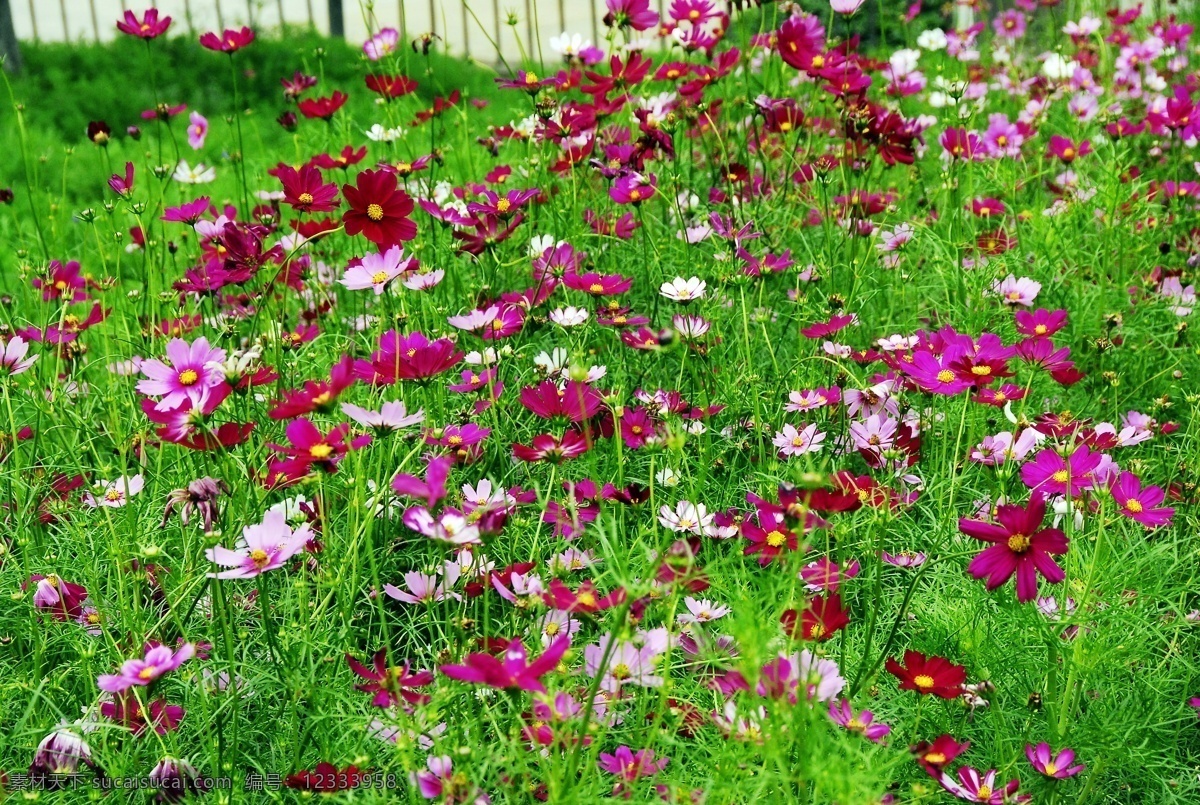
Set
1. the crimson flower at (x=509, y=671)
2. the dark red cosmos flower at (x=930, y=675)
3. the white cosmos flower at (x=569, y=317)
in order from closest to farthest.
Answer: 1. the crimson flower at (x=509, y=671)
2. the dark red cosmos flower at (x=930, y=675)
3. the white cosmos flower at (x=569, y=317)

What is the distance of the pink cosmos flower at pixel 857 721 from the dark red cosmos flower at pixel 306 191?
2.70 feet

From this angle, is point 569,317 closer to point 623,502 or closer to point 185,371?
point 623,502

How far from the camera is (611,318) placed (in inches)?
61.9

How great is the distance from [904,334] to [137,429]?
111 cm

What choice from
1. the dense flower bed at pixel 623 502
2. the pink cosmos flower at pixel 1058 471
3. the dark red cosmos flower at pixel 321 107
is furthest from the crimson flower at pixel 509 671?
the dark red cosmos flower at pixel 321 107

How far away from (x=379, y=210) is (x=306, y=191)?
6.0 inches

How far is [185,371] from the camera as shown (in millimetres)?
1113

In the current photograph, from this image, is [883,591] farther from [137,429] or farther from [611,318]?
[137,429]

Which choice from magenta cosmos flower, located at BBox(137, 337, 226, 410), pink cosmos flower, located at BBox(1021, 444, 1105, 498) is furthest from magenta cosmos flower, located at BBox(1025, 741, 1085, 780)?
magenta cosmos flower, located at BBox(137, 337, 226, 410)

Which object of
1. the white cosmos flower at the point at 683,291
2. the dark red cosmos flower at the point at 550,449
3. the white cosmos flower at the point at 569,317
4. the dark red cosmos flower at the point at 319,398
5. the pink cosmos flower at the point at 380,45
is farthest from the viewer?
the pink cosmos flower at the point at 380,45

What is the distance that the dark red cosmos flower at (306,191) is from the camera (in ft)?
4.60

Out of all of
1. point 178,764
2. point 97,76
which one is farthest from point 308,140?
point 97,76

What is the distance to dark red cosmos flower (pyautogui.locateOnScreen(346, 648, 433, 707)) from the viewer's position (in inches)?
34.9

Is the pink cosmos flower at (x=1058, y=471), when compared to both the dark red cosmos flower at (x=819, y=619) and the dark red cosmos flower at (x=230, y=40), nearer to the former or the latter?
the dark red cosmos flower at (x=819, y=619)
